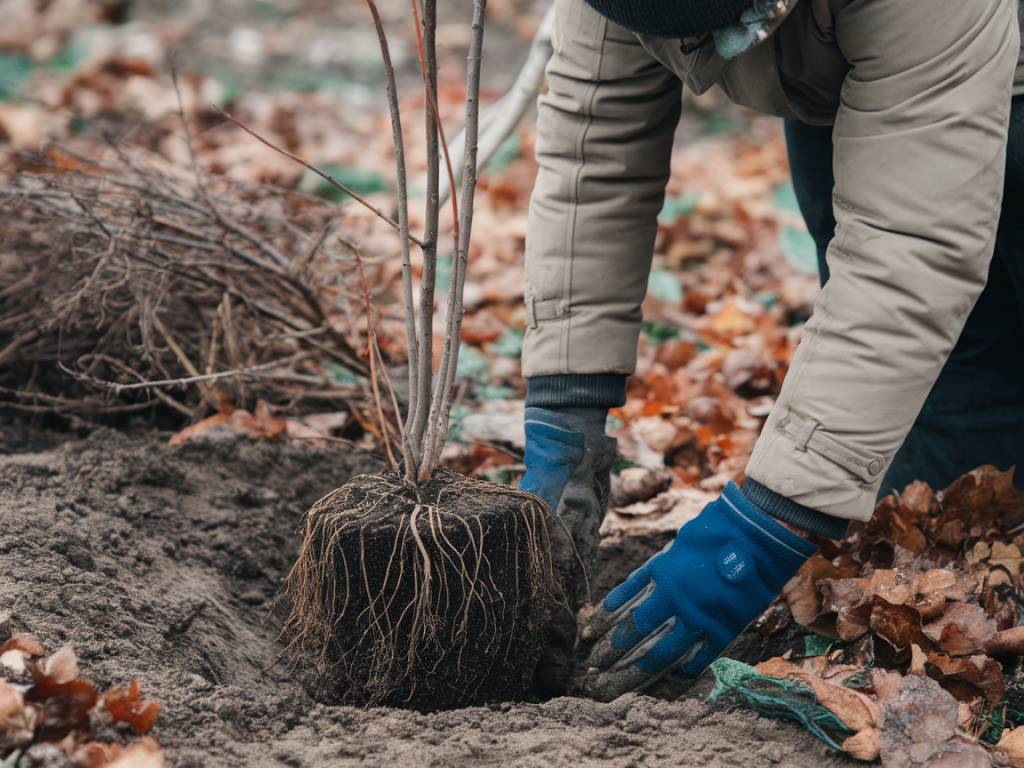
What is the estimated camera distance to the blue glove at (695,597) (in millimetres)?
1664

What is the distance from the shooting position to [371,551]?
5.36ft

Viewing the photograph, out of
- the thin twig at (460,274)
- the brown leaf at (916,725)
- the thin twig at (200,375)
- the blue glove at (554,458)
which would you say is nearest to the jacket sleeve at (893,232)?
the brown leaf at (916,725)

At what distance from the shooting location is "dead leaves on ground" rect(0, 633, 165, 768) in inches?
50.1

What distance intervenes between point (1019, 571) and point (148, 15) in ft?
21.2

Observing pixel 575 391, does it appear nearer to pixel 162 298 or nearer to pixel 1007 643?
pixel 1007 643

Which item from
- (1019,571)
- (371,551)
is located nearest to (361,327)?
(371,551)

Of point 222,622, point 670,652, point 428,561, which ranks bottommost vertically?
point 222,622

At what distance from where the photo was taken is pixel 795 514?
1651 mm

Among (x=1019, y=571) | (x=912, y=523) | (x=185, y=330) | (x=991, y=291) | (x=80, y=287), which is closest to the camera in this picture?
(x=1019, y=571)

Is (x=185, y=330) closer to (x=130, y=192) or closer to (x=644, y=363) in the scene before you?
(x=130, y=192)

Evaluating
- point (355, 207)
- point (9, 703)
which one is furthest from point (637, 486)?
point (355, 207)

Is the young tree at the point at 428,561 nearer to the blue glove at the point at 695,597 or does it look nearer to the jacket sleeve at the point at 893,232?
the blue glove at the point at 695,597

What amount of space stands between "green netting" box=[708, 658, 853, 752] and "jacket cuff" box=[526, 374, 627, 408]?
56 cm

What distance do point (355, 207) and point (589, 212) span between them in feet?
7.55
